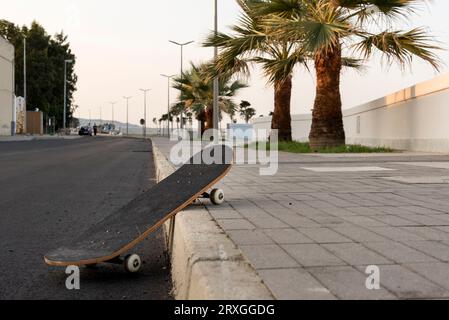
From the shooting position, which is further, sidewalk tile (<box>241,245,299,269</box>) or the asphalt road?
the asphalt road

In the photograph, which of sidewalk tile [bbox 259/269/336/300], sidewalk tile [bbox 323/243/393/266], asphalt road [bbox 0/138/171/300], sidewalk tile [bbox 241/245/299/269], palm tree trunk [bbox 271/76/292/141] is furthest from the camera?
palm tree trunk [bbox 271/76/292/141]

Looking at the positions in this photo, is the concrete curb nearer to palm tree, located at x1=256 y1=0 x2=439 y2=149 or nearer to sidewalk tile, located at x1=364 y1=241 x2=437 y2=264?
Answer: sidewalk tile, located at x1=364 y1=241 x2=437 y2=264

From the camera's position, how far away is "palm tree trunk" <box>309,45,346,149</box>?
18.4 meters

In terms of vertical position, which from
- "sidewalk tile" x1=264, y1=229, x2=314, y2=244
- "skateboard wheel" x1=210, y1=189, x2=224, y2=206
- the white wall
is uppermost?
the white wall

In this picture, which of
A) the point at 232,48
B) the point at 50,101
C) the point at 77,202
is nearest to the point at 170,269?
the point at 77,202


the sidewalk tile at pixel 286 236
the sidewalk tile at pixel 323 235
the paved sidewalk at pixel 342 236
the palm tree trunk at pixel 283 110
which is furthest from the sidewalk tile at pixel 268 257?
the palm tree trunk at pixel 283 110

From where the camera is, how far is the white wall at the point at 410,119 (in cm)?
1873

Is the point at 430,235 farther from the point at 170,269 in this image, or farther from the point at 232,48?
the point at 232,48

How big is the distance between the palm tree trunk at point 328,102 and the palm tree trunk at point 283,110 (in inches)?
222

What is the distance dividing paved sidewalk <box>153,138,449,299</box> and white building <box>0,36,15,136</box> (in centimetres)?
5969

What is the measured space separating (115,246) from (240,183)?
481 centimetres

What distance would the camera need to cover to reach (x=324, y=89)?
60.8 feet

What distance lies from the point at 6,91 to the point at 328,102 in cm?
5430

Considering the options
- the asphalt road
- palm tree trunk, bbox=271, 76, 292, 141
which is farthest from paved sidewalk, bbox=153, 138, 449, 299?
palm tree trunk, bbox=271, 76, 292, 141
